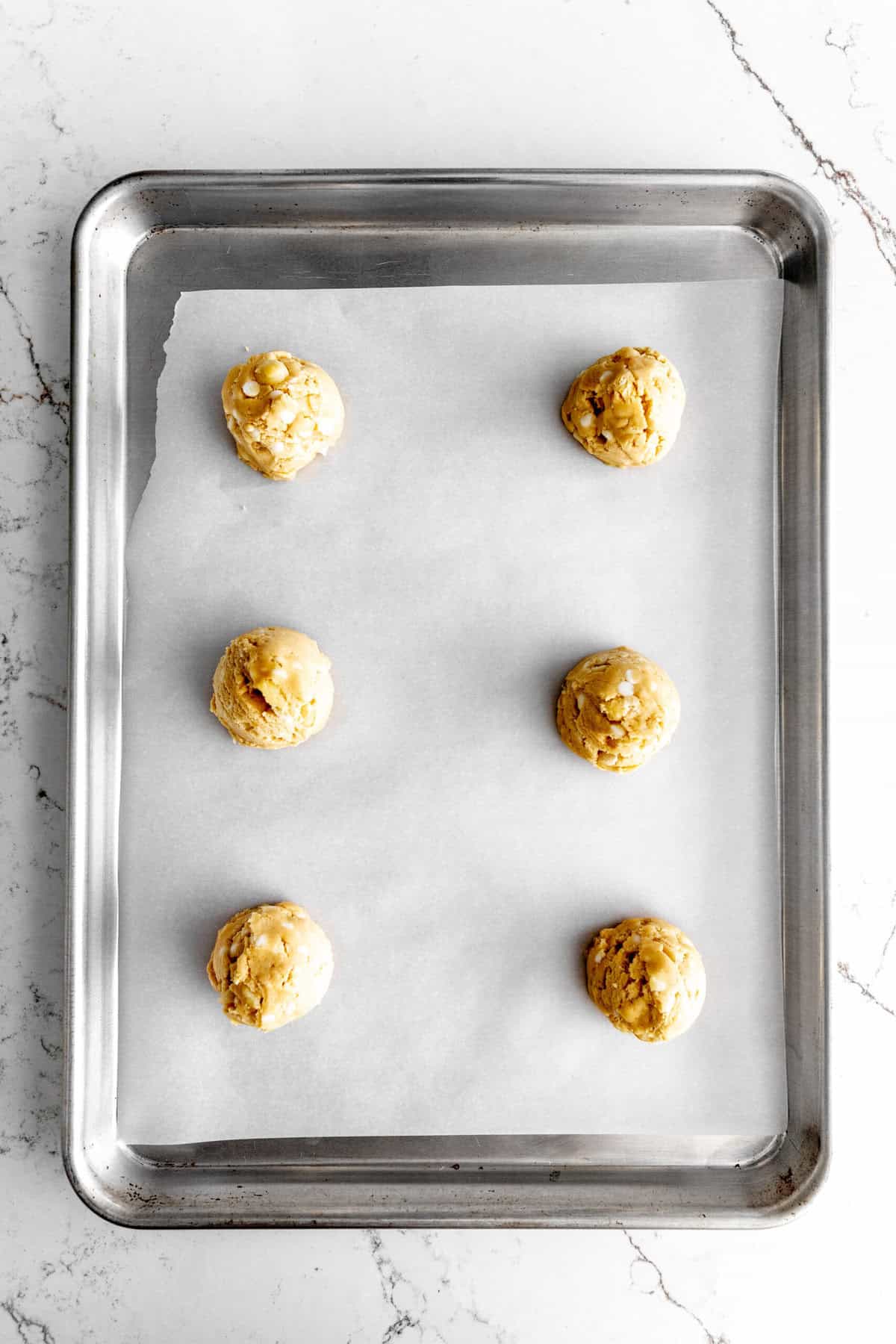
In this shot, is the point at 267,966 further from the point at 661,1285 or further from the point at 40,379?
the point at 40,379

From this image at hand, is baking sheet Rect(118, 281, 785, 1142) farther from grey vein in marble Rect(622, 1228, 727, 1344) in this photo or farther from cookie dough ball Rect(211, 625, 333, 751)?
grey vein in marble Rect(622, 1228, 727, 1344)

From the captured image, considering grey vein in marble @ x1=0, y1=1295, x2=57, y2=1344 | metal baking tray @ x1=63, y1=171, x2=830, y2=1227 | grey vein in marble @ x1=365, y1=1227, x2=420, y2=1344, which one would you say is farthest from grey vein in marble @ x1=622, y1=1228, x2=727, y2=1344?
grey vein in marble @ x1=0, y1=1295, x2=57, y2=1344

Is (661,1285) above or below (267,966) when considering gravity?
below

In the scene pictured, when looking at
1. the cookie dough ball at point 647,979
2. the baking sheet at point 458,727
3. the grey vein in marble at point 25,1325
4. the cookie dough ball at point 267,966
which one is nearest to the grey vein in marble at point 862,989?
the baking sheet at point 458,727

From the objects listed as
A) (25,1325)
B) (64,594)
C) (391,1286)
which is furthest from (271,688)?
(25,1325)

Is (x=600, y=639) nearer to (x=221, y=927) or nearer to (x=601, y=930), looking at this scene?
(x=601, y=930)

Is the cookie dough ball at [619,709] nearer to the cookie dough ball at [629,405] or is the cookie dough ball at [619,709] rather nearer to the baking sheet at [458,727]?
the baking sheet at [458,727]
